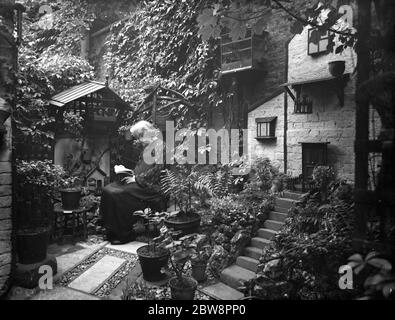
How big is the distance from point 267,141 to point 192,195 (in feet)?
6.64

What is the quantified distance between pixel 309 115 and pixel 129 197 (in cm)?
407

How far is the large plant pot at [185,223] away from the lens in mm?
6191

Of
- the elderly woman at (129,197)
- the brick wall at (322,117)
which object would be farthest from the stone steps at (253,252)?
the elderly woman at (129,197)

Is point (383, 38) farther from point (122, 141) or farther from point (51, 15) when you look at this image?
point (51, 15)

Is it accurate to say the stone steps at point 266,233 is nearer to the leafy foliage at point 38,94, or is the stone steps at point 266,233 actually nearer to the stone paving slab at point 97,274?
the stone paving slab at point 97,274

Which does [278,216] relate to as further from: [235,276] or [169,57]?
[169,57]

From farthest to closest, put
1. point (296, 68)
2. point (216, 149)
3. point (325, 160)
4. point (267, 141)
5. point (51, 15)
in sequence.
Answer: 1. point (51, 15)
2. point (216, 149)
3. point (267, 141)
4. point (296, 68)
5. point (325, 160)

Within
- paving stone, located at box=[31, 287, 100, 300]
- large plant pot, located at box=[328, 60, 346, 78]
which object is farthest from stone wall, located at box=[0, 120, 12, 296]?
large plant pot, located at box=[328, 60, 346, 78]

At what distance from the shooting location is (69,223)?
23.7 feet

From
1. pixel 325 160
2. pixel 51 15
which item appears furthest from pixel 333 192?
pixel 51 15

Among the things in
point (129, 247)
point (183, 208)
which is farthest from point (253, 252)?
point (129, 247)

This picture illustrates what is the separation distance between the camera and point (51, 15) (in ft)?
36.5

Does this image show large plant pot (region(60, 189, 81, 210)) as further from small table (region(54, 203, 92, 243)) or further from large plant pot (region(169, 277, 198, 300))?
large plant pot (region(169, 277, 198, 300))

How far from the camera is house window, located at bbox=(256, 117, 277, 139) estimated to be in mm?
7047
